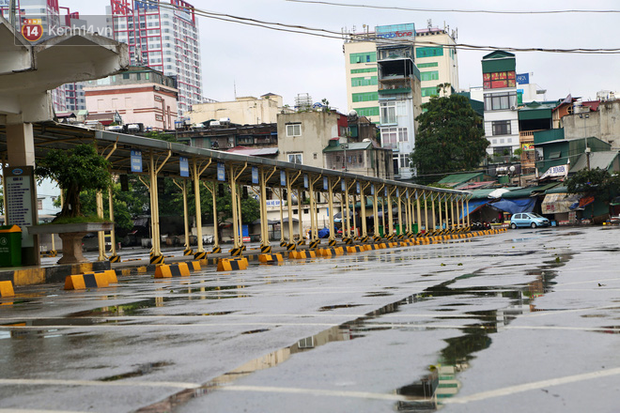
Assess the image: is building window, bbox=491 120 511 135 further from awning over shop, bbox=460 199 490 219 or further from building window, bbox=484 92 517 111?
awning over shop, bbox=460 199 490 219

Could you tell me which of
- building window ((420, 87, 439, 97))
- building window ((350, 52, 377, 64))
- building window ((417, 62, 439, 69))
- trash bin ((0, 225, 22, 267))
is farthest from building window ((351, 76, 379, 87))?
trash bin ((0, 225, 22, 267))

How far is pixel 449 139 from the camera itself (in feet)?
252

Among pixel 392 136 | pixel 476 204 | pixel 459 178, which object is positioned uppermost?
pixel 392 136

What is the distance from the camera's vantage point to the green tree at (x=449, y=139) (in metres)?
76.9

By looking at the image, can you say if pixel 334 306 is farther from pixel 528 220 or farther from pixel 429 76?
pixel 429 76

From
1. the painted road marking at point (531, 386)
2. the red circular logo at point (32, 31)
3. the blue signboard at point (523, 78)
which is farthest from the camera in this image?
the blue signboard at point (523, 78)

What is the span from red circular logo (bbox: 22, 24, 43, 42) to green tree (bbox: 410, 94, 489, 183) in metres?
62.0

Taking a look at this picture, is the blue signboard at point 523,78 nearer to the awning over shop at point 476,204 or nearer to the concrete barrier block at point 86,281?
the awning over shop at point 476,204

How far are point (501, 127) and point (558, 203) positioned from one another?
25969 mm

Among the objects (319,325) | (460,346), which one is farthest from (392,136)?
(460,346)

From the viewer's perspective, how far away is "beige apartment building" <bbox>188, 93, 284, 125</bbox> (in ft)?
320

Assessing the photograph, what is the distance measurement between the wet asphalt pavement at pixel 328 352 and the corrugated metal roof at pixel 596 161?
2368 inches

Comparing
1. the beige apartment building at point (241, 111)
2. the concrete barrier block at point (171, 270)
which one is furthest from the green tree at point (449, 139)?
the concrete barrier block at point (171, 270)

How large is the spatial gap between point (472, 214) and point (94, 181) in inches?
2423
